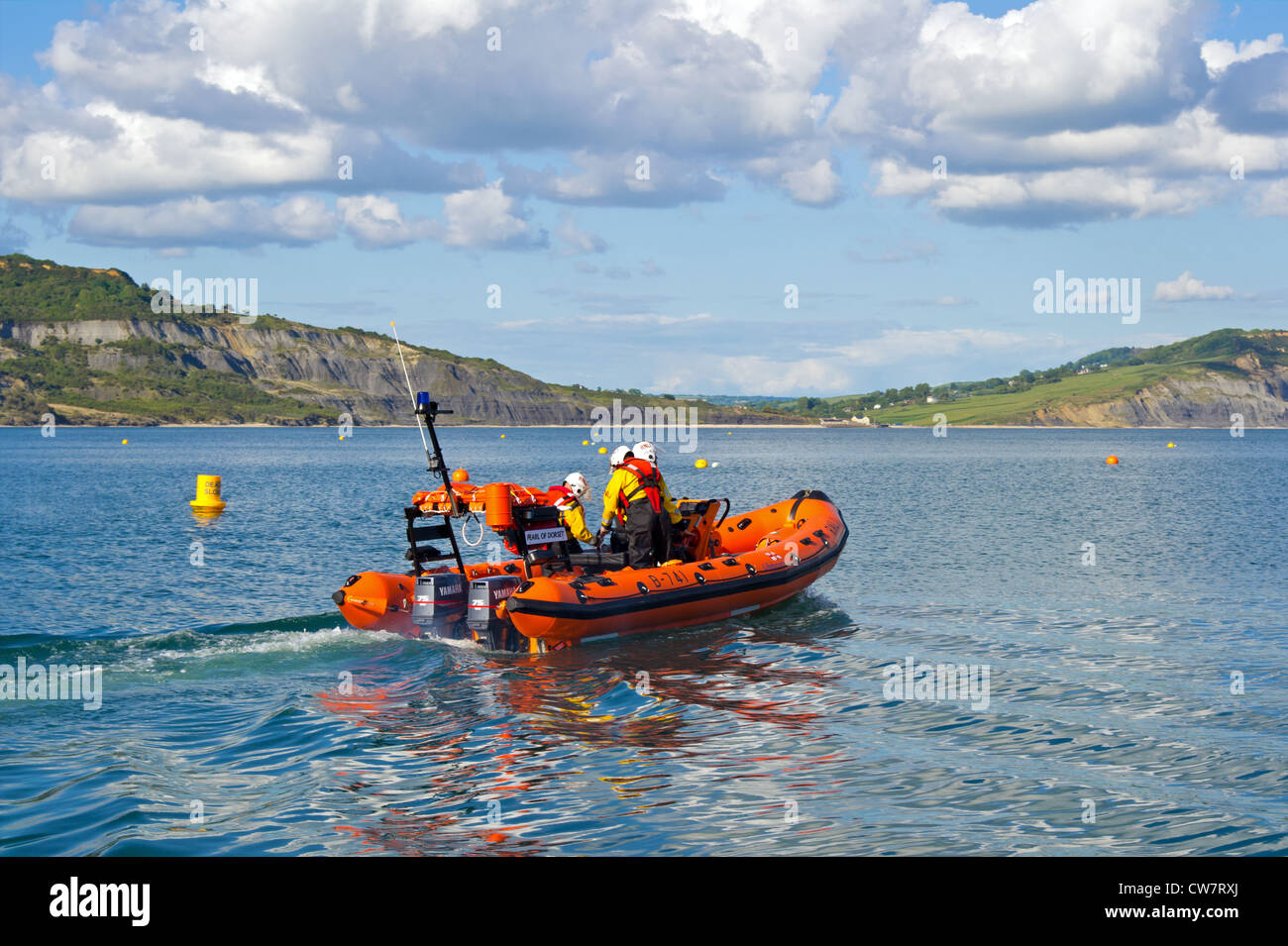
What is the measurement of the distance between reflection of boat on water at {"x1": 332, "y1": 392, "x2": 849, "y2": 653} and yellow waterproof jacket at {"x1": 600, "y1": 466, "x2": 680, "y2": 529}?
57 centimetres

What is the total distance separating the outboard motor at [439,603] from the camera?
1198 centimetres

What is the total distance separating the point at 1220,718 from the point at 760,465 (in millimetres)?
55942

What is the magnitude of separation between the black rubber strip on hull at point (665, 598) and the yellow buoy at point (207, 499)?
21873 mm

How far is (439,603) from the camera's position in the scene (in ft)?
39.4

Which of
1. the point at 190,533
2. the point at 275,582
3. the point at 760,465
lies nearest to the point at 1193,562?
the point at 275,582

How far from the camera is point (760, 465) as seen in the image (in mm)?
65688

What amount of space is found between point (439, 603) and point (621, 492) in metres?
3.07

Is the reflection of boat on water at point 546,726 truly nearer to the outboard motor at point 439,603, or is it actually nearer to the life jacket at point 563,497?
the outboard motor at point 439,603

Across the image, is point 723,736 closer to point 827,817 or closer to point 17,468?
point 827,817

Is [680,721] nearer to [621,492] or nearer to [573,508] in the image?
[573,508]

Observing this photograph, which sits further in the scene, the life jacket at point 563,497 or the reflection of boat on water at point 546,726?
the life jacket at point 563,497

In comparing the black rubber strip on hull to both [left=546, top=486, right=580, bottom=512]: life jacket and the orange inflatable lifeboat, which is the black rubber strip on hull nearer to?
the orange inflatable lifeboat

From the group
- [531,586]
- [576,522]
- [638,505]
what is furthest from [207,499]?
[531,586]

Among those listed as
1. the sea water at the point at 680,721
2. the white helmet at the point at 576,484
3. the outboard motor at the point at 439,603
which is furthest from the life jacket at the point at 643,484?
the outboard motor at the point at 439,603
